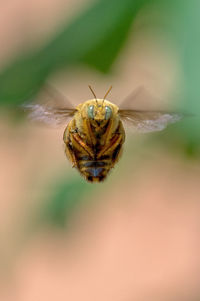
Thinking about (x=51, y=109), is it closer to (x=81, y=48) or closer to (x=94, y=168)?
(x=94, y=168)

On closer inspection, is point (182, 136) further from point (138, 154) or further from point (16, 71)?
point (16, 71)

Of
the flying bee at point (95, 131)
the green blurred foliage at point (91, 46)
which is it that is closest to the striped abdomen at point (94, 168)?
the flying bee at point (95, 131)

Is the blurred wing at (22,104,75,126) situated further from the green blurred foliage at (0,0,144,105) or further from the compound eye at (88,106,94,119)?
the green blurred foliage at (0,0,144,105)

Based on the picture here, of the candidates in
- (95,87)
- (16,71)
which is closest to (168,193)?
(95,87)

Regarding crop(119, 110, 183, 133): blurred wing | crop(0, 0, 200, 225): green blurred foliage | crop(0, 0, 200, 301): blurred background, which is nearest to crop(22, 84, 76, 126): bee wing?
crop(119, 110, 183, 133): blurred wing

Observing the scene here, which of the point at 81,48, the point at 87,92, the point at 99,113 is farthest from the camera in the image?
the point at 87,92

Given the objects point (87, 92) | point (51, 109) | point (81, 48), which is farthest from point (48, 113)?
point (87, 92)
